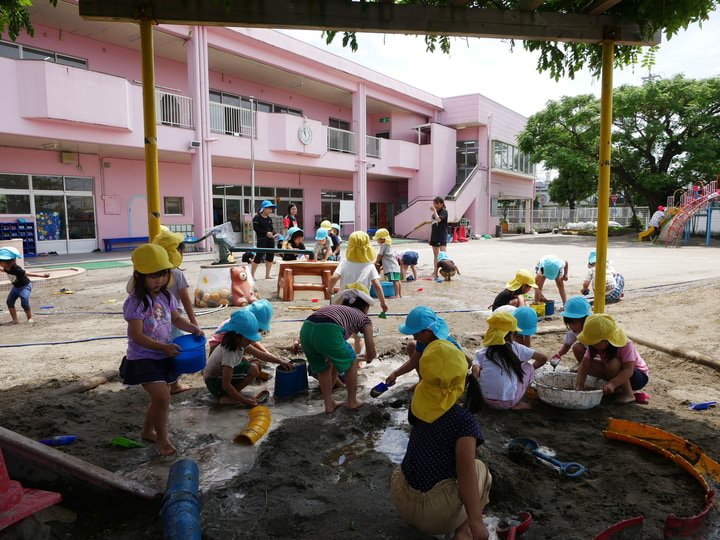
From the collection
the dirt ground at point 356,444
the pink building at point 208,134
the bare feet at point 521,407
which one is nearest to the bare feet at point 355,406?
the dirt ground at point 356,444

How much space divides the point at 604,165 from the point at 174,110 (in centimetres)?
1525

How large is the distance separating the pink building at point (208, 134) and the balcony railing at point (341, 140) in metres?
0.08

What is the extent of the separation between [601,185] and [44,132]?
1416cm

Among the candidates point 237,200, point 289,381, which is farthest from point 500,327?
point 237,200

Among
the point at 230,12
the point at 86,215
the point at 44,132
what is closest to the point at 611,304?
the point at 230,12

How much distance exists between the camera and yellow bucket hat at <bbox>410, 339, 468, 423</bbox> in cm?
230

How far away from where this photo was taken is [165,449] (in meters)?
3.33

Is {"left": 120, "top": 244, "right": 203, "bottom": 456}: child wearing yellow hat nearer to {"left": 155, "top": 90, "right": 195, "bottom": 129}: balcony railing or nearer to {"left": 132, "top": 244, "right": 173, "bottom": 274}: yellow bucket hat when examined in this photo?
{"left": 132, "top": 244, "right": 173, "bottom": 274}: yellow bucket hat

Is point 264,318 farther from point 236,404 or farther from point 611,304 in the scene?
point 611,304

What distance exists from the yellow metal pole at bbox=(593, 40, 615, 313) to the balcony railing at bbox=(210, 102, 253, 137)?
15.6 metres

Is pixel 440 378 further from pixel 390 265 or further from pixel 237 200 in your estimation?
pixel 237 200

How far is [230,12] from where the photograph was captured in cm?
379

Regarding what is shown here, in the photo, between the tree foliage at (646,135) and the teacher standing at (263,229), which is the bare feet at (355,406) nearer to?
the teacher standing at (263,229)

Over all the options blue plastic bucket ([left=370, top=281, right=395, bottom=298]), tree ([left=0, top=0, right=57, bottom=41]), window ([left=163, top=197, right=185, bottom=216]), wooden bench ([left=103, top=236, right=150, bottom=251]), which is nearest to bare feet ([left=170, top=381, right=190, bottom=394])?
tree ([left=0, top=0, right=57, bottom=41])
